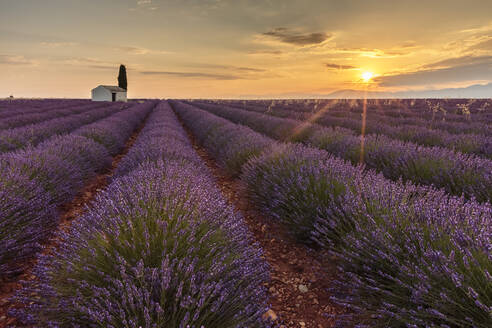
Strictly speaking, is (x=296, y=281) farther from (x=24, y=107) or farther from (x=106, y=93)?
(x=106, y=93)

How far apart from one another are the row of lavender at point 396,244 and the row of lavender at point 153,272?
0.64 metres

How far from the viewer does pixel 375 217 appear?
2258 mm

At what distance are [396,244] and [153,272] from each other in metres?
1.45

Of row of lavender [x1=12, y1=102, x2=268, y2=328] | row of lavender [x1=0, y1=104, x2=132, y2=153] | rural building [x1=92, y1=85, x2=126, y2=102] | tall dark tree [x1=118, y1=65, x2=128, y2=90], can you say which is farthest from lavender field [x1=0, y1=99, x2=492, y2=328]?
tall dark tree [x1=118, y1=65, x2=128, y2=90]

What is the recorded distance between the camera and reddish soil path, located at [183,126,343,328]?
211 cm

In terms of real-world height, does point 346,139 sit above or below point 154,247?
above

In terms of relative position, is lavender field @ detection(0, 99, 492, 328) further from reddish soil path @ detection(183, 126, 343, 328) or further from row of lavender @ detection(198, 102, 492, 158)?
row of lavender @ detection(198, 102, 492, 158)

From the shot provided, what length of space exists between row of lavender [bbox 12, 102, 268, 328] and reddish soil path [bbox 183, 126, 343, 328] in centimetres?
34

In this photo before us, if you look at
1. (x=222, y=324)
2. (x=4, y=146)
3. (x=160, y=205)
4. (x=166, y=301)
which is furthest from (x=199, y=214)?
(x=4, y=146)

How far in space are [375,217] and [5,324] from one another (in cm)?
275

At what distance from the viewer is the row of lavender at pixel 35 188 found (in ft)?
8.24

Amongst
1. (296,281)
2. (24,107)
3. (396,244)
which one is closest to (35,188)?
(296,281)

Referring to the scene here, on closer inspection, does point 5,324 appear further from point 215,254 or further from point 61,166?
point 61,166

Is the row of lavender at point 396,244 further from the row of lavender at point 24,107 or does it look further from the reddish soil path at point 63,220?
the row of lavender at point 24,107
